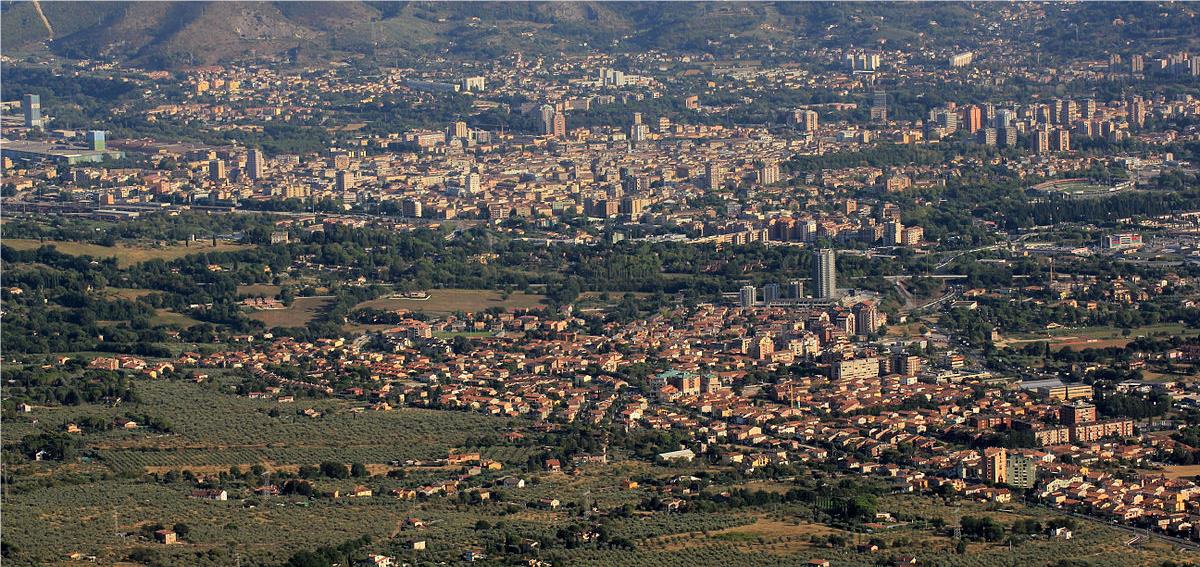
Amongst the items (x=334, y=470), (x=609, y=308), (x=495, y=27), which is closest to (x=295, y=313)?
(x=609, y=308)

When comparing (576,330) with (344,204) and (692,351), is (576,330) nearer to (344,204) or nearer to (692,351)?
(692,351)

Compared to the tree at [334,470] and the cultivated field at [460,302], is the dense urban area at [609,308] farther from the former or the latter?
the cultivated field at [460,302]

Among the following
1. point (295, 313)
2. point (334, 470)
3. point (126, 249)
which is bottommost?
point (334, 470)

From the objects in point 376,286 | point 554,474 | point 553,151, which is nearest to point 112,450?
point 554,474

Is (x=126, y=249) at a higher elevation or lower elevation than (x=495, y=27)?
lower

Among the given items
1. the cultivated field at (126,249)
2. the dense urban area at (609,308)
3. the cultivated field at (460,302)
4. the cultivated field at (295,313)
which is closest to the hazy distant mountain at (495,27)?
the dense urban area at (609,308)

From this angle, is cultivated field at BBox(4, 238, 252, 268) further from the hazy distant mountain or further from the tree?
the hazy distant mountain

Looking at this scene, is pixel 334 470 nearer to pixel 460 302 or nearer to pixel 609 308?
pixel 609 308
